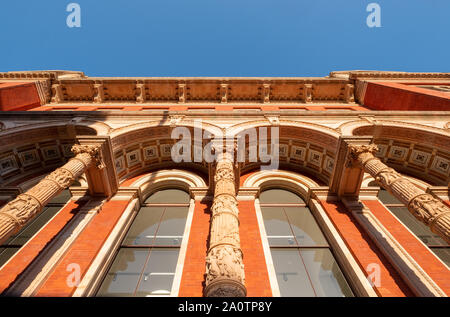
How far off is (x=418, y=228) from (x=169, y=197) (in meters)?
9.27

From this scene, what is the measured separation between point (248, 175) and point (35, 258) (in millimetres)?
7777

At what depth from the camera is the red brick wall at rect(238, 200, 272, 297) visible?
5941mm

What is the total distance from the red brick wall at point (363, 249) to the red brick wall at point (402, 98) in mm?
8481

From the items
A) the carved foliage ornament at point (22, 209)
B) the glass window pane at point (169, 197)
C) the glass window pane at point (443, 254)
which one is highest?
the carved foliage ornament at point (22, 209)

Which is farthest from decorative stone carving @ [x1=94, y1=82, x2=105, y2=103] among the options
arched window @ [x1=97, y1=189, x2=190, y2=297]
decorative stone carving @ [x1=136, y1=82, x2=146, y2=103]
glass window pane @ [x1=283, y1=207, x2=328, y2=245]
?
glass window pane @ [x1=283, y1=207, x2=328, y2=245]

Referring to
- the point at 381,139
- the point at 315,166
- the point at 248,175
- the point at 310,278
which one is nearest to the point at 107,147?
the point at 248,175

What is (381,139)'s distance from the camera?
10.8m

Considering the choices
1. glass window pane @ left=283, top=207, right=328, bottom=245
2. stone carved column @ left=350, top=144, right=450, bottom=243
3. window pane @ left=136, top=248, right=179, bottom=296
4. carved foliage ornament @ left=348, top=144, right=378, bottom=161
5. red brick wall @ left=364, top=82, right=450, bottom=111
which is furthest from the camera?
red brick wall @ left=364, top=82, right=450, bottom=111

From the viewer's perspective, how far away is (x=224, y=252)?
464 centimetres

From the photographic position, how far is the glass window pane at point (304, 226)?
8125 millimetres

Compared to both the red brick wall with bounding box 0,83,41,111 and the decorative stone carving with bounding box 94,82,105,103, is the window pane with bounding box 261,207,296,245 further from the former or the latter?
the red brick wall with bounding box 0,83,41,111

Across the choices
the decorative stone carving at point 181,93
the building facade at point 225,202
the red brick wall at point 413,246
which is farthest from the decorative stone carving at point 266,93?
the red brick wall at point 413,246

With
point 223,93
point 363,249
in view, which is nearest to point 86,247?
point 363,249

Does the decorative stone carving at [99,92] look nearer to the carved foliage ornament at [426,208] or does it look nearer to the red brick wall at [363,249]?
the red brick wall at [363,249]
